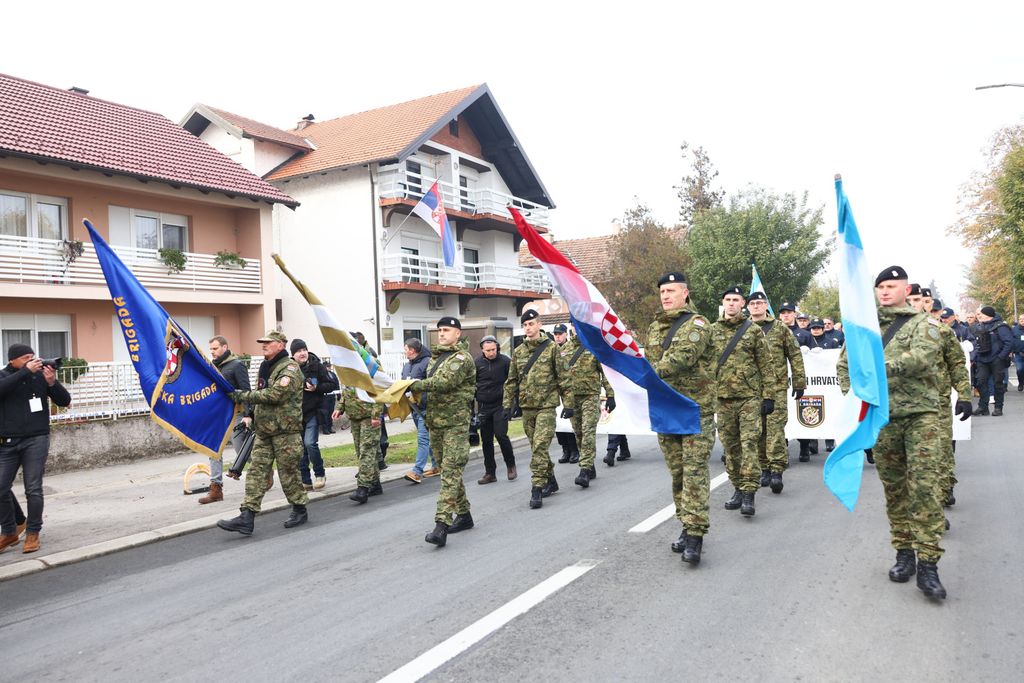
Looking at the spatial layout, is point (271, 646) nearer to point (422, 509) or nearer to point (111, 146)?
point (422, 509)

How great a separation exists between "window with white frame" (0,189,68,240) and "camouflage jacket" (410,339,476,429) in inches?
587

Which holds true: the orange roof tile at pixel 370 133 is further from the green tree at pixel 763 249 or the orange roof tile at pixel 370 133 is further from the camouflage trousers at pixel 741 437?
the camouflage trousers at pixel 741 437

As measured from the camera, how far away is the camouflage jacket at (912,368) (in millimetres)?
4852

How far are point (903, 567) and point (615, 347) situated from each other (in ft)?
8.01

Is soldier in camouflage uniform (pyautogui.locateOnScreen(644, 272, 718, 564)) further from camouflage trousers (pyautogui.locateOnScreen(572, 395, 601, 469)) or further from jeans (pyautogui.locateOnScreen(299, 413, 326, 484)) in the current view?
jeans (pyautogui.locateOnScreen(299, 413, 326, 484))

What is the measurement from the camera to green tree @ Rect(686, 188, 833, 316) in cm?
3177

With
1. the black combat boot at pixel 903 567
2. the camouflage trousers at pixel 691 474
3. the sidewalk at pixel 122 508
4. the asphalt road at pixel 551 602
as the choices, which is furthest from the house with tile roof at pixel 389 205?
the black combat boot at pixel 903 567

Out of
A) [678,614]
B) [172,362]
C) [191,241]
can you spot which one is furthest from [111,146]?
[678,614]

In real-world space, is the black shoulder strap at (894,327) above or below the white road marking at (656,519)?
above

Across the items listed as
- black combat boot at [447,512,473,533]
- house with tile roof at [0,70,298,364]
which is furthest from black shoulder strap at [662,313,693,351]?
house with tile roof at [0,70,298,364]

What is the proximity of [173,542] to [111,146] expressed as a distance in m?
15.7

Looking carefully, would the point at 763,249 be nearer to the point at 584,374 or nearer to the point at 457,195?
the point at 457,195

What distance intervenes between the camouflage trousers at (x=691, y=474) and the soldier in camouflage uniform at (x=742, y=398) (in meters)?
1.50

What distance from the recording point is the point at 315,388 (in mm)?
9586
